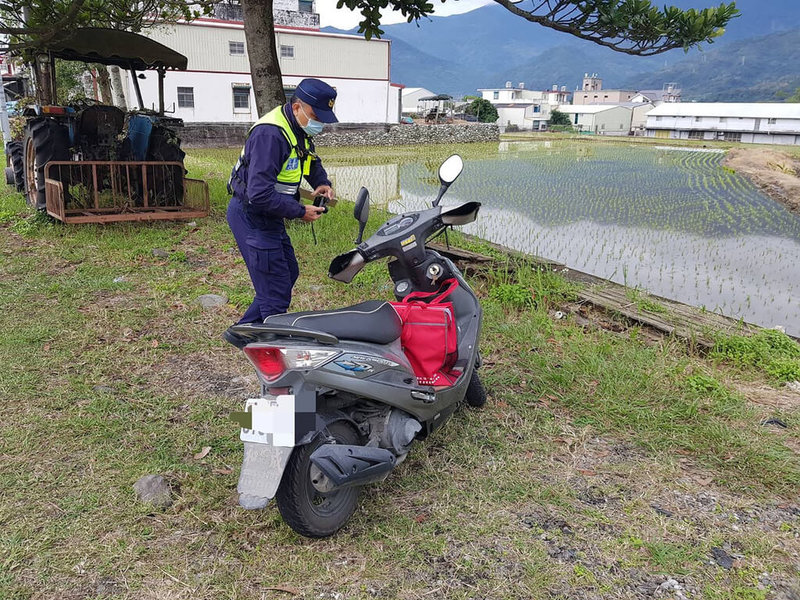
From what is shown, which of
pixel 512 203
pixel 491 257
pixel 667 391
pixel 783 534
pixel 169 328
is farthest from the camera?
pixel 512 203

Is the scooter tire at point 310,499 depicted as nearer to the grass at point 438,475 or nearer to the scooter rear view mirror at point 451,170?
the grass at point 438,475

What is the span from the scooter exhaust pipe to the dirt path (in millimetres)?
11410

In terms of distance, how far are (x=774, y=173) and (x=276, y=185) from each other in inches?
658

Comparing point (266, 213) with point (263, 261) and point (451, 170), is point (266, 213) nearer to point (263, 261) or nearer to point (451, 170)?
point (263, 261)

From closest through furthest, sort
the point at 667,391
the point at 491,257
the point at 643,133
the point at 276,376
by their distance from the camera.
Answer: the point at 276,376 < the point at 667,391 < the point at 491,257 < the point at 643,133

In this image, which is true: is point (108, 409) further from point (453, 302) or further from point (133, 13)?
point (133, 13)

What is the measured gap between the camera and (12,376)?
3289mm

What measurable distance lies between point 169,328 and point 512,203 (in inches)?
281

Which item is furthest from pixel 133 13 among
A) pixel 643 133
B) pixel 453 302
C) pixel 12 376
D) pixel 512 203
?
pixel 643 133

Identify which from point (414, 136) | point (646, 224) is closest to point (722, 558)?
point (646, 224)

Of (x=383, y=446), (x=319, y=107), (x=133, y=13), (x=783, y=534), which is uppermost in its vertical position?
(x=133, y=13)

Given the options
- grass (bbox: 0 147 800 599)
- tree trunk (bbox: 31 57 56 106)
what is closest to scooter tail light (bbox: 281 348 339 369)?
grass (bbox: 0 147 800 599)

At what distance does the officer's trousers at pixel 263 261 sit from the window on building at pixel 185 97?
2417 cm

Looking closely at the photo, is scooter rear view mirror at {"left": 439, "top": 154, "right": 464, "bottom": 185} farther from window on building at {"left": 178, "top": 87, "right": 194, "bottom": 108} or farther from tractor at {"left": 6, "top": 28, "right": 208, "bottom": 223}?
window on building at {"left": 178, "top": 87, "right": 194, "bottom": 108}
